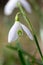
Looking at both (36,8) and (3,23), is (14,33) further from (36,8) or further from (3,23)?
(3,23)

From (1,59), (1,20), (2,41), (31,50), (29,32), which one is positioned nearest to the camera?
(29,32)

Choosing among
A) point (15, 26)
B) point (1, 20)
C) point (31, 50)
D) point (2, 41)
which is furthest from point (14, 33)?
point (1, 20)

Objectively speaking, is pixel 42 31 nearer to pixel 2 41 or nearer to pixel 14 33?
pixel 2 41

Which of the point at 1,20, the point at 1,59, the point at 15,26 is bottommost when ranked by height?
the point at 1,59

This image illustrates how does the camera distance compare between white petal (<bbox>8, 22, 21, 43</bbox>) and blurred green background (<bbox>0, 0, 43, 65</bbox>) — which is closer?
white petal (<bbox>8, 22, 21, 43</bbox>)

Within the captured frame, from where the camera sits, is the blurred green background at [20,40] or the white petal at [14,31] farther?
the blurred green background at [20,40]

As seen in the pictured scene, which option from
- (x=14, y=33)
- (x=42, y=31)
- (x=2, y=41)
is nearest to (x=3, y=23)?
(x=2, y=41)

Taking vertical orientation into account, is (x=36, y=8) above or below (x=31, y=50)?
above

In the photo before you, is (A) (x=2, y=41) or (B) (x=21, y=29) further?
(A) (x=2, y=41)

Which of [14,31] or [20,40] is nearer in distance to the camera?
[14,31]

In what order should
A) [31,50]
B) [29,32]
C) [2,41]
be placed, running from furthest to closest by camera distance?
[2,41], [31,50], [29,32]
